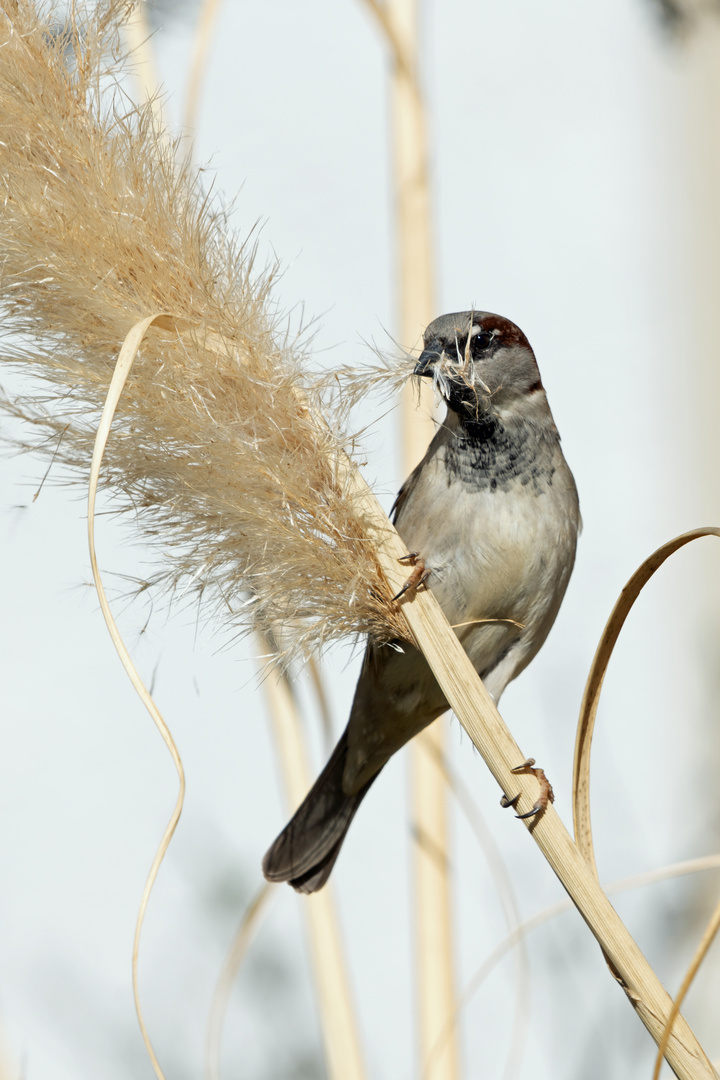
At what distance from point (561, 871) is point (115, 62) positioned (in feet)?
2.70

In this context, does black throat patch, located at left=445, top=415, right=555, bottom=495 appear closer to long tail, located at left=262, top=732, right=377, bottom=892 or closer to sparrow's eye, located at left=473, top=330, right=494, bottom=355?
sparrow's eye, located at left=473, top=330, right=494, bottom=355

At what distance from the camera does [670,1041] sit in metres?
0.70

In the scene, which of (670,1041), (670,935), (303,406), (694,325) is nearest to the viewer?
(670,1041)

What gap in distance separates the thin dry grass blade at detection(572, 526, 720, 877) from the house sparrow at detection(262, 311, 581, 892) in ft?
1.57

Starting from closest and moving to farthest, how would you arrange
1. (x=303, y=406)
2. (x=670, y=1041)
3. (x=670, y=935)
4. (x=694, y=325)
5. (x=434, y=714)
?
(x=670, y=1041) < (x=303, y=406) < (x=434, y=714) < (x=670, y=935) < (x=694, y=325)

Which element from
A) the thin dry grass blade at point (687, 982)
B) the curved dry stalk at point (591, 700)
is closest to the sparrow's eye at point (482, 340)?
the curved dry stalk at point (591, 700)

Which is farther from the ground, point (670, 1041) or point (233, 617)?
point (233, 617)

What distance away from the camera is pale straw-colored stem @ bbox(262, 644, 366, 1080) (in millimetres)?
1147

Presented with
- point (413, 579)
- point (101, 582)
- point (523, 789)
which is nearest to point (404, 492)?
point (413, 579)

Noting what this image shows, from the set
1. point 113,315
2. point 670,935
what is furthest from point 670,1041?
point 670,935

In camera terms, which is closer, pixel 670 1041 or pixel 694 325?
pixel 670 1041

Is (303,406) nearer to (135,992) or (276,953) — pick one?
(135,992)

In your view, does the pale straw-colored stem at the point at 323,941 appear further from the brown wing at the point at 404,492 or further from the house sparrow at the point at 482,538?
the brown wing at the point at 404,492

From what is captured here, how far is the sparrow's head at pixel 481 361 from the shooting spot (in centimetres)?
109
